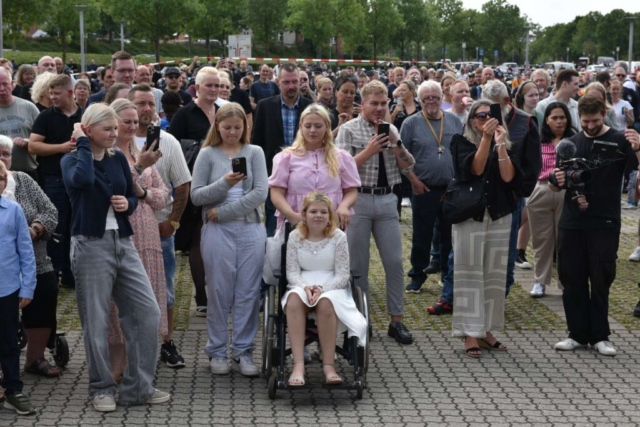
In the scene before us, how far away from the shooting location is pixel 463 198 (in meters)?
7.69

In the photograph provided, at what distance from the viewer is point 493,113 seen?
746 cm

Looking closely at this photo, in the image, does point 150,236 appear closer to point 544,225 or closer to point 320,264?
point 320,264

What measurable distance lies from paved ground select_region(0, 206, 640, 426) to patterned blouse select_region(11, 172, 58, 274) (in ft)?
2.89

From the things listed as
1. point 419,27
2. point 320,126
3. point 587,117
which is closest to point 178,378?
point 320,126

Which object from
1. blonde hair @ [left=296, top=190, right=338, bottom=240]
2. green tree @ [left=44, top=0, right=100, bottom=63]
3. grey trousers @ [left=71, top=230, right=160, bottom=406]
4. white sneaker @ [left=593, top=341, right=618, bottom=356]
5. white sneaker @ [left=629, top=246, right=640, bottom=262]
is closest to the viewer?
grey trousers @ [left=71, top=230, right=160, bottom=406]

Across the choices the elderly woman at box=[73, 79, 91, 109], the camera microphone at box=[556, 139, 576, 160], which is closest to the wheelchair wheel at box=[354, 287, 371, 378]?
the camera microphone at box=[556, 139, 576, 160]

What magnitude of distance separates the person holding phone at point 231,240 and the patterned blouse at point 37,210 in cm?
103

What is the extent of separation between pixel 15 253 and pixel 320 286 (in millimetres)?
2014

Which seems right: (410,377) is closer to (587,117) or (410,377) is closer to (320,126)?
(320,126)

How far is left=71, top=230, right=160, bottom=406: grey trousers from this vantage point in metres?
6.15

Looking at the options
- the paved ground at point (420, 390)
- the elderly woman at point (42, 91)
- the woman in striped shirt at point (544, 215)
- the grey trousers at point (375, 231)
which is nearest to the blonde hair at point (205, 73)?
the elderly woman at point (42, 91)

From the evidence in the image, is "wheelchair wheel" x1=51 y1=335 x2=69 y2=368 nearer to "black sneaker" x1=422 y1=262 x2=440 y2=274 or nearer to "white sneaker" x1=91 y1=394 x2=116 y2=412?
"white sneaker" x1=91 y1=394 x2=116 y2=412

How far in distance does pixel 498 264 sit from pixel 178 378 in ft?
8.69

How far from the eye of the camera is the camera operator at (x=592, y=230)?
302 inches
